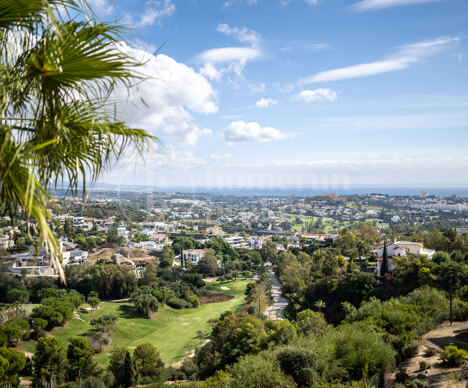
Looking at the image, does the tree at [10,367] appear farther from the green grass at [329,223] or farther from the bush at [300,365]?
the green grass at [329,223]

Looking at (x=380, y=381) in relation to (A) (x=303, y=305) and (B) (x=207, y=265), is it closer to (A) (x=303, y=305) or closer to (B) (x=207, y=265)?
(A) (x=303, y=305)

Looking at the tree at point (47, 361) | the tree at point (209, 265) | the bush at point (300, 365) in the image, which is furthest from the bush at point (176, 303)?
the bush at point (300, 365)

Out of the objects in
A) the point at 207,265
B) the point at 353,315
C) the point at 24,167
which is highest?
the point at 24,167

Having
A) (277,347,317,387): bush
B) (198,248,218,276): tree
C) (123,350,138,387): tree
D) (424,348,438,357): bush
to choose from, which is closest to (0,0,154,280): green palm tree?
(277,347,317,387): bush

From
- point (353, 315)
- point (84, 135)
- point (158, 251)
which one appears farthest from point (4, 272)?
point (84, 135)

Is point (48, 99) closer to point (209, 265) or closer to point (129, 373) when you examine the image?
point (129, 373)

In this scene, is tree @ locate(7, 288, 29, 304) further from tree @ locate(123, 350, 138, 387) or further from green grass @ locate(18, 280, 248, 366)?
tree @ locate(123, 350, 138, 387)
